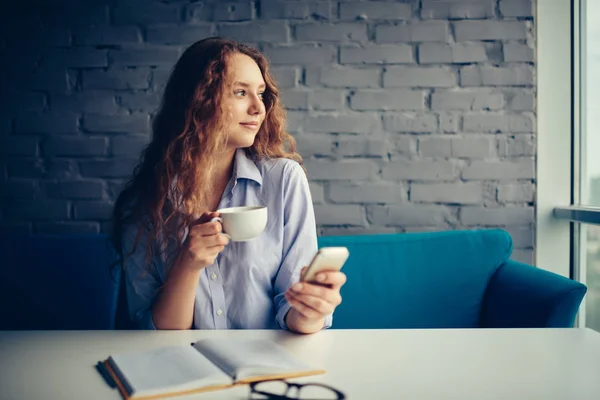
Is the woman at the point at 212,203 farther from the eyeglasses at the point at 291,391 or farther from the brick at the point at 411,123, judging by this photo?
the brick at the point at 411,123

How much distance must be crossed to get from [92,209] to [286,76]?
3.11ft

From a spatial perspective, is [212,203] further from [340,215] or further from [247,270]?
[340,215]

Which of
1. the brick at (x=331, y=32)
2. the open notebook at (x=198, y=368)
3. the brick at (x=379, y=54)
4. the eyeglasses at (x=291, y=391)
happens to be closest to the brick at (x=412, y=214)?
the brick at (x=379, y=54)

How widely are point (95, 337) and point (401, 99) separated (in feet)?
4.69

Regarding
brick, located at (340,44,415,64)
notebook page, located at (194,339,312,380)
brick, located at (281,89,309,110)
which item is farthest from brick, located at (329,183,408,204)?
notebook page, located at (194,339,312,380)

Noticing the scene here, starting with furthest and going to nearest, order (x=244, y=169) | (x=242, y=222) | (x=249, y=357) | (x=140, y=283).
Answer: (x=244, y=169) < (x=140, y=283) < (x=242, y=222) < (x=249, y=357)

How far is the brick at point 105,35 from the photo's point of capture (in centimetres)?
193

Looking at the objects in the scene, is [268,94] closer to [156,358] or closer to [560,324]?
[156,358]

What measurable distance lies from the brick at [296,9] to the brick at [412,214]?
0.80m

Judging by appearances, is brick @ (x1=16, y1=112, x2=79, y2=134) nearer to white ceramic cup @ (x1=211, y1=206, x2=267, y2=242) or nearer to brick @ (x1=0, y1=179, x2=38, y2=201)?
brick @ (x1=0, y1=179, x2=38, y2=201)

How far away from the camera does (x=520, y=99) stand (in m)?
1.93

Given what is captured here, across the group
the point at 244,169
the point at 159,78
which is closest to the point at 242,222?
the point at 244,169

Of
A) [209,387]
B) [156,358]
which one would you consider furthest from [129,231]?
[209,387]

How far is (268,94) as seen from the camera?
1.51 metres
